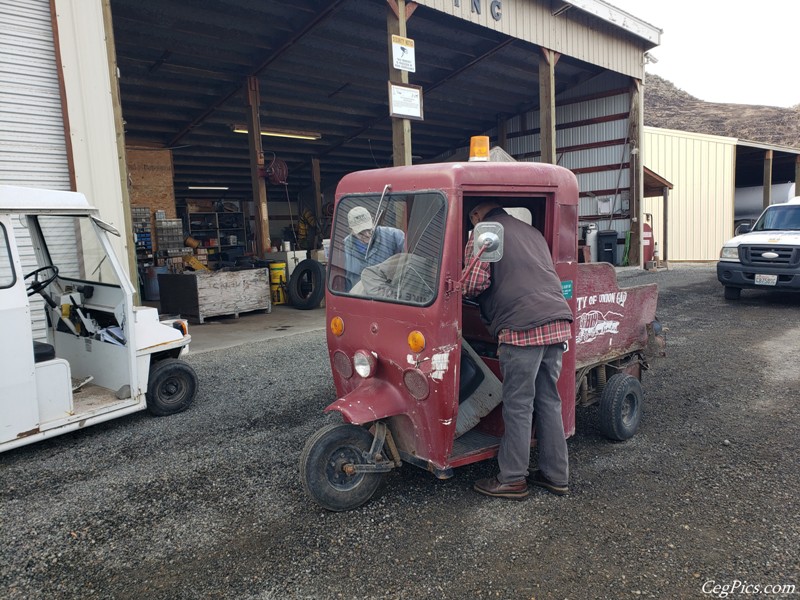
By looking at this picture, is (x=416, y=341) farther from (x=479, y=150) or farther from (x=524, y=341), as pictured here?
(x=479, y=150)

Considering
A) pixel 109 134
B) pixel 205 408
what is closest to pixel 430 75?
pixel 109 134

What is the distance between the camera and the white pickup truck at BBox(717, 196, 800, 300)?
9586mm

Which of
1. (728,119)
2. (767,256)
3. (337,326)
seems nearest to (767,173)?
(767,256)

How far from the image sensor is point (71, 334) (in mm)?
5203

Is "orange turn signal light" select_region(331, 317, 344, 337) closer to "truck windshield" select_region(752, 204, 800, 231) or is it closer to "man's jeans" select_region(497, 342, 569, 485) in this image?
"man's jeans" select_region(497, 342, 569, 485)

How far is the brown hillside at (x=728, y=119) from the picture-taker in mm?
32312

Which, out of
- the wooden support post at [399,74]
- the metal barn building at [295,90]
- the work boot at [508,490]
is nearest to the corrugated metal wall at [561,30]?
the metal barn building at [295,90]

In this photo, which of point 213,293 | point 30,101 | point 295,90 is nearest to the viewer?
point 30,101

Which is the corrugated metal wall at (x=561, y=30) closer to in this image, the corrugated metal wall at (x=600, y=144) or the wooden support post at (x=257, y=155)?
the corrugated metal wall at (x=600, y=144)

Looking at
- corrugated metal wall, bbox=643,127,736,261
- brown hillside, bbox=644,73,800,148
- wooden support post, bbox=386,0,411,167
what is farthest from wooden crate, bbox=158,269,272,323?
brown hillside, bbox=644,73,800,148

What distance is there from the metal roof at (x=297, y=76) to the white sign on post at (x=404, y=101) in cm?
201

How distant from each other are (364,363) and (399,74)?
722cm

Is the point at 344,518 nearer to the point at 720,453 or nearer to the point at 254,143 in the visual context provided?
the point at 720,453

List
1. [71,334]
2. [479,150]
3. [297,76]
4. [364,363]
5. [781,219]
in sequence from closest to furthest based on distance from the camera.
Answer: [364,363]
[479,150]
[71,334]
[781,219]
[297,76]
